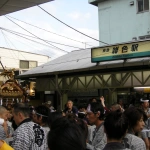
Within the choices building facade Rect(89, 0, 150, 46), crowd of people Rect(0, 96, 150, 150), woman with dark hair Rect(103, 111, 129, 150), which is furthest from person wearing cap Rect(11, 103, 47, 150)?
building facade Rect(89, 0, 150, 46)

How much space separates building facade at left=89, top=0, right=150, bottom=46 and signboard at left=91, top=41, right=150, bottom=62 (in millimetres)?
11849

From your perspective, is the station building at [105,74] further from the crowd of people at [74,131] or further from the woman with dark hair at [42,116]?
the woman with dark hair at [42,116]

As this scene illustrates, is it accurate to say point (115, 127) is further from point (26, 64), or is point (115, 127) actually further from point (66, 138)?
point (26, 64)

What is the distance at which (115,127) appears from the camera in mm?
2834

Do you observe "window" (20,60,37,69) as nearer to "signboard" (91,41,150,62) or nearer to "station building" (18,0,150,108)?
"station building" (18,0,150,108)

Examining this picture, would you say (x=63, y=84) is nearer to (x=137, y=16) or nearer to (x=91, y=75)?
(x=91, y=75)

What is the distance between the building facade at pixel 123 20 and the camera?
2522cm

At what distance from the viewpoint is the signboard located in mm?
12016

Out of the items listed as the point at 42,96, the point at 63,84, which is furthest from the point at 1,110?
the point at 42,96

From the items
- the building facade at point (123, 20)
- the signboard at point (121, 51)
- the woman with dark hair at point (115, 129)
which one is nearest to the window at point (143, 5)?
the building facade at point (123, 20)

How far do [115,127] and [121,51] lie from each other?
33.4 ft

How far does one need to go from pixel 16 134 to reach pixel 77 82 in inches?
491

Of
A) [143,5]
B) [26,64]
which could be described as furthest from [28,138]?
[26,64]

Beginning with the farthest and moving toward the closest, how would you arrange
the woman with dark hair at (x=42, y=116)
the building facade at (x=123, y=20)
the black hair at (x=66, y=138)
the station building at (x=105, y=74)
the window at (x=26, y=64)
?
the window at (x=26, y=64)
the building facade at (x=123, y=20)
the station building at (x=105, y=74)
the woman with dark hair at (x=42, y=116)
the black hair at (x=66, y=138)
